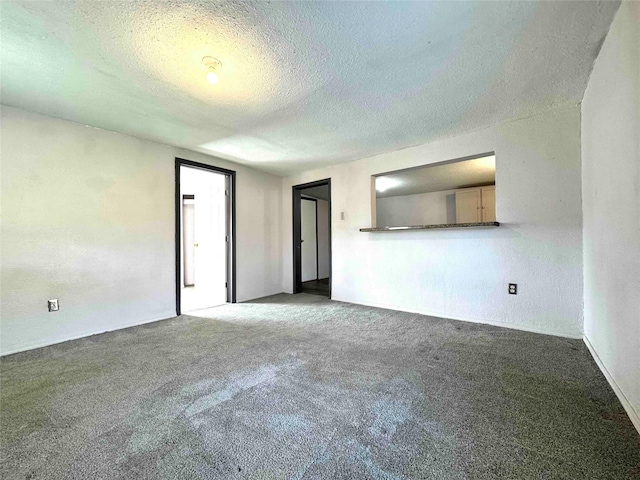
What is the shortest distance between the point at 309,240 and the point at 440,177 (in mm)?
2986

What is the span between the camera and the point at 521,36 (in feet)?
5.05

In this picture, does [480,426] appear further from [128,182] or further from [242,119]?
[128,182]

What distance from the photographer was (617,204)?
4.86 ft

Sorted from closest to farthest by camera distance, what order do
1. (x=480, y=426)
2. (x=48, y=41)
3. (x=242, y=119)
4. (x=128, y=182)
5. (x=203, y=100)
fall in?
(x=480, y=426)
(x=48, y=41)
(x=203, y=100)
(x=242, y=119)
(x=128, y=182)

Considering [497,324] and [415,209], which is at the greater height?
[415,209]

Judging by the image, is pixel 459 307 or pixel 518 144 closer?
pixel 518 144

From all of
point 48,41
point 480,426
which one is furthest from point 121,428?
point 48,41

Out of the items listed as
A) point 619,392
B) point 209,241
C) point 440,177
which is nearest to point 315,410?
point 619,392

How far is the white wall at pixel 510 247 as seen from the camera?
243cm

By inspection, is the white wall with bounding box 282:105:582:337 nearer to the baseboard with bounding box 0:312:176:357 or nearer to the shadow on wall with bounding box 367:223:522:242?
the shadow on wall with bounding box 367:223:522:242

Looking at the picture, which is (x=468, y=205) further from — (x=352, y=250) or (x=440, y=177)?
(x=352, y=250)

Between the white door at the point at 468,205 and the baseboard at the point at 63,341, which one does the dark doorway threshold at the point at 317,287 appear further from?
the white door at the point at 468,205

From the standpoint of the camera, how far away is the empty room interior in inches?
47.9

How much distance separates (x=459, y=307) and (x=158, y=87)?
3565 mm
